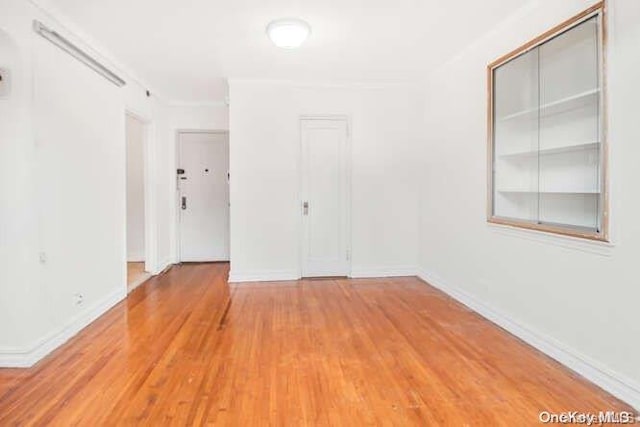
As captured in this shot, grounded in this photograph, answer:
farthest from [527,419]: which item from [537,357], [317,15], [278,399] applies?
[317,15]

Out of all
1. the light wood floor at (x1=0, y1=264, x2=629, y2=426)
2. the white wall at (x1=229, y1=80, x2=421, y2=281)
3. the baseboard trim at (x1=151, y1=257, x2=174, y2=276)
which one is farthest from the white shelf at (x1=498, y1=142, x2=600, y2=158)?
the baseboard trim at (x1=151, y1=257, x2=174, y2=276)

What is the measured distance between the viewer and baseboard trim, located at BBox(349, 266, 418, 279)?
5.43m

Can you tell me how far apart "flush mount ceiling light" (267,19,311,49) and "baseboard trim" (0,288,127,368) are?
113 inches

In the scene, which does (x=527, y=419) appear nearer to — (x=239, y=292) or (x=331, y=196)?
(x=239, y=292)

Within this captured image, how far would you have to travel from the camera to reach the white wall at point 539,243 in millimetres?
2285

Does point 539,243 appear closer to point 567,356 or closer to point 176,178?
point 567,356

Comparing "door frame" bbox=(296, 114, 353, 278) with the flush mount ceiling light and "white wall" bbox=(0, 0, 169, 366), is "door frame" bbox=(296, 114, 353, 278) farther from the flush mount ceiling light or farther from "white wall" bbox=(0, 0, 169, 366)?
"white wall" bbox=(0, 0, 169, 366)

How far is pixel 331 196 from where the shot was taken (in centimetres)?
540

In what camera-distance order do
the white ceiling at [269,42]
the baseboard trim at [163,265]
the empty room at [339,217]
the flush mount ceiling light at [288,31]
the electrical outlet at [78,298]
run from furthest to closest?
the baseboard trim at [163,265] < the electrical outlet at [78,298] < the flush mount ceiling light at [288,31] < the white ceiling at [269,42] < the empty room at [339,217]

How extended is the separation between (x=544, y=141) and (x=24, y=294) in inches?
152

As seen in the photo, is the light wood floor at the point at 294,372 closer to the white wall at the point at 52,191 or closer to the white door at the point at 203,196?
the white wall at the point at 52,191

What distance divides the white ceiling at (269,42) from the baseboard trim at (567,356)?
2464 mm

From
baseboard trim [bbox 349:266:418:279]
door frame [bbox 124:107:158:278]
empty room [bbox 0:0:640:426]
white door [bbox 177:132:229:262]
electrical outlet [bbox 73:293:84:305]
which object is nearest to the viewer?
empty room [bbox 0:0:640:426]

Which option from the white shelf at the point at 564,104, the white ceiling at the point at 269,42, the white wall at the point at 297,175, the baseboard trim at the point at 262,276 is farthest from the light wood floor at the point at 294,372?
the white ceiling at the point at 269,42
